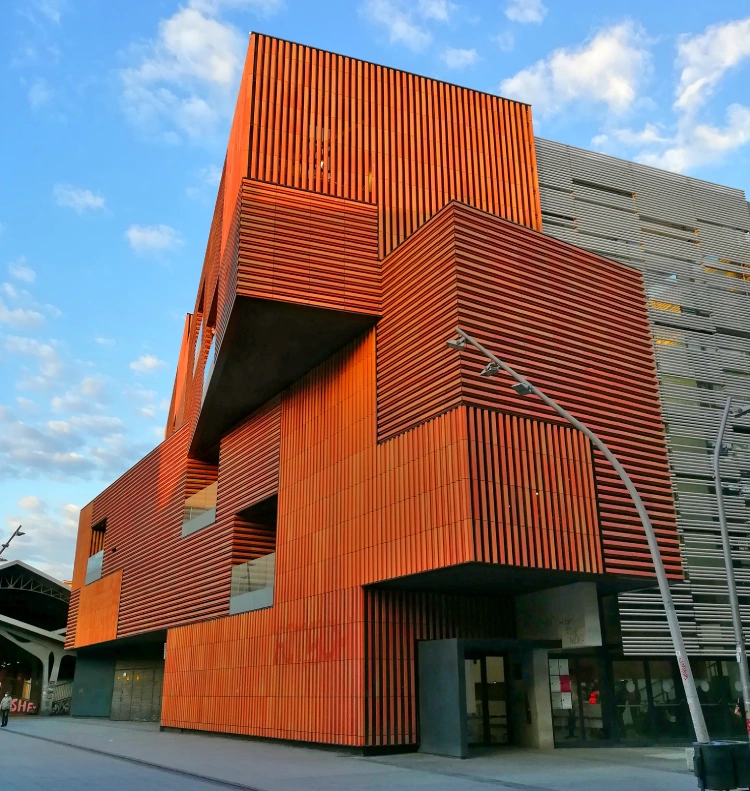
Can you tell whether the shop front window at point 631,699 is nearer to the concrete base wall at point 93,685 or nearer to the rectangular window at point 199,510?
the rectangular window at point 199,510

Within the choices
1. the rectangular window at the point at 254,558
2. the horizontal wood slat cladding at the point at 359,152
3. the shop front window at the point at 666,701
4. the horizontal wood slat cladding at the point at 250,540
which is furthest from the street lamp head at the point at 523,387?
the horizontal wood slat cladding at the point at 250,540

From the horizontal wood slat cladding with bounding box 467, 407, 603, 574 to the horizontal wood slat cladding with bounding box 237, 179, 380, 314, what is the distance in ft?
19.7

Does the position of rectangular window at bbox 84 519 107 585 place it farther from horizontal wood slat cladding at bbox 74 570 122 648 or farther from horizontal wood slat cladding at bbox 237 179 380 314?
horizontal wood slat cladding at bbox 237 179 380 314

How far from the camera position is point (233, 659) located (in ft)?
82.7

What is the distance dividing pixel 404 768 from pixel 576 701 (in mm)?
8098

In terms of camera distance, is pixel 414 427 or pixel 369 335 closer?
pixel 414 427

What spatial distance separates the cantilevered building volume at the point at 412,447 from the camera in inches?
706

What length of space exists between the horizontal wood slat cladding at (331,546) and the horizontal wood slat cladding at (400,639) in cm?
33

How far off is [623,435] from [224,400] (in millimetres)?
13639

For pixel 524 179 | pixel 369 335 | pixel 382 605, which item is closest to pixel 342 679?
pixel 382 605

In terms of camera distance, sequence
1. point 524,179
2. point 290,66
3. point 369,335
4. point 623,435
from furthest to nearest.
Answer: point 524,179 < point 290,66 < point 369,335 < point 623,435

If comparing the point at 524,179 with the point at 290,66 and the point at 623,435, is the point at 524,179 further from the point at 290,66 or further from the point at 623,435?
the point at 623,435

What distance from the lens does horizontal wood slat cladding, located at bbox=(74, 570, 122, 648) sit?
38.0m

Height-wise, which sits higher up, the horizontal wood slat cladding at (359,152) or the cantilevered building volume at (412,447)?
the horizontal wood slat cladding at (359,152)
